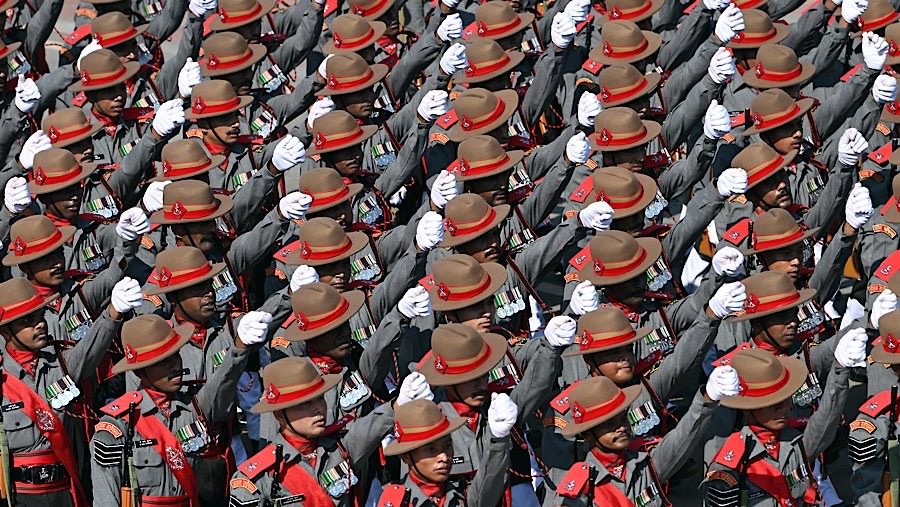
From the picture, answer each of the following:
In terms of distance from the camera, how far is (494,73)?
1820 centimetres

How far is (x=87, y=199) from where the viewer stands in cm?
1762

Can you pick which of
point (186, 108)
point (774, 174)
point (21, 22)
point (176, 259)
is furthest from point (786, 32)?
point (21, 22)

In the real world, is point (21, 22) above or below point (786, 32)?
below

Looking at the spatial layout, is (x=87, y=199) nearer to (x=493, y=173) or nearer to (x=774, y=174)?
(x=493, y=173)

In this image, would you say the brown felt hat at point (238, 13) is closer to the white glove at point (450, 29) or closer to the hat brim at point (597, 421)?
the white glove at point (450, 29)

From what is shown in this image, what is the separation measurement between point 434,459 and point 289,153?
15.6 feet

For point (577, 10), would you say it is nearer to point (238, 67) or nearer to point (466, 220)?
point (238, 67)

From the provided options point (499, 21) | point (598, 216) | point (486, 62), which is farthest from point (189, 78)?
point (598, 216)

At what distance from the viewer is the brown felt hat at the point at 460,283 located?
47.0 feet

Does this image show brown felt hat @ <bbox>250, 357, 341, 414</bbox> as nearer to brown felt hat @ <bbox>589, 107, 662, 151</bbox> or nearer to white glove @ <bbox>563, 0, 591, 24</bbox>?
brown felt hat @ <bbox>589, 107, 662, 151</bbox>

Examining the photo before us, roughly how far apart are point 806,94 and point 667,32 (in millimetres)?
1711

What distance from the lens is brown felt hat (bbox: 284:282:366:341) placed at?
14.2m

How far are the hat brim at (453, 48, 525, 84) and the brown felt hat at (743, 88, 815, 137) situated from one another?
7.71ft

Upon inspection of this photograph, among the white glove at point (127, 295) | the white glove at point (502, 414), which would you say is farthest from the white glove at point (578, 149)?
the white glove at point (502, 414)
